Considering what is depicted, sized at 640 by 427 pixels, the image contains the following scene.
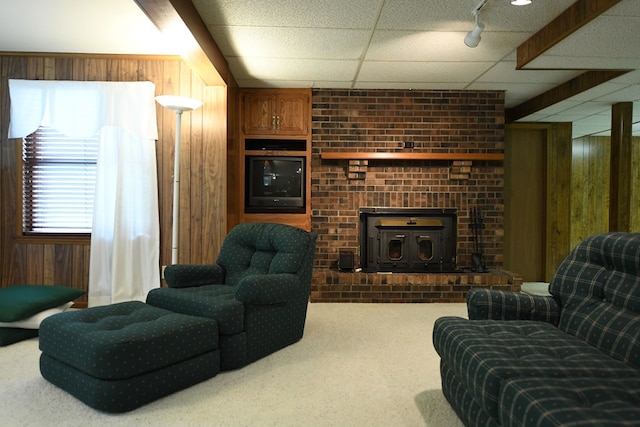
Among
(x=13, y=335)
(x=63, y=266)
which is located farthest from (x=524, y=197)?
(x=13, y=335)

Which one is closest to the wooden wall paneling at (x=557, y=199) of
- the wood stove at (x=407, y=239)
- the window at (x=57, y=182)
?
the wood stove at (x=407, y=239)

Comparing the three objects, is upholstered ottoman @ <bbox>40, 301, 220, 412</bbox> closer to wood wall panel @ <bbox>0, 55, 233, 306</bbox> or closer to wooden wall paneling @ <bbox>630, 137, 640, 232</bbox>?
wood wall panel @ <bbox>0, 55, 233, 306</bbox>

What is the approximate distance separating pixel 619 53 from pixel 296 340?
326cm

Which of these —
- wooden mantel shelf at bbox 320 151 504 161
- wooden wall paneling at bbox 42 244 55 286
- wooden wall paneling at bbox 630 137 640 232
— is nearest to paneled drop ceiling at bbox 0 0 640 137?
wooden mantel shelf at bbox 320 151 504 161

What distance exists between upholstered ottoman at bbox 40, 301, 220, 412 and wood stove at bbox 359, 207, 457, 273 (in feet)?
8.28

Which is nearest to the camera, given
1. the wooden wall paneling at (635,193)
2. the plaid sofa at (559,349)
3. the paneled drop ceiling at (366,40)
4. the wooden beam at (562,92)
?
the plaid sofa at (559,349)

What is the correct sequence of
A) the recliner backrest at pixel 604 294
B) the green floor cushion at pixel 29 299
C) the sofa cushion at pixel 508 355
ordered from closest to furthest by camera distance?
the sofa cushion at pixel 508 355
the recliner backrest at pixel 604 294
the green floor cushion at pixel 29 299

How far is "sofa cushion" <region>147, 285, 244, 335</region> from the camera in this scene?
2520 mm

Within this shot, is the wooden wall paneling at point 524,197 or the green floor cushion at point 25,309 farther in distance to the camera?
the wooden wall paneling at point 524,197

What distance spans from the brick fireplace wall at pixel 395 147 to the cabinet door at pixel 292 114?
0.12 metres

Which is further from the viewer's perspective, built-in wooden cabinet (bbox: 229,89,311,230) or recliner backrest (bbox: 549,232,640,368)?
built-in wooden cabinet (bbox: 229,89,311,230)

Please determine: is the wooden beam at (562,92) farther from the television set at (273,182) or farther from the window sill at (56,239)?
the window sill at (56,239)

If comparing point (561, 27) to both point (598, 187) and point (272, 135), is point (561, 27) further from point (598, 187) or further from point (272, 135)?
point (598, 187)

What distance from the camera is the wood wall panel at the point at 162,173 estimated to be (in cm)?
403
